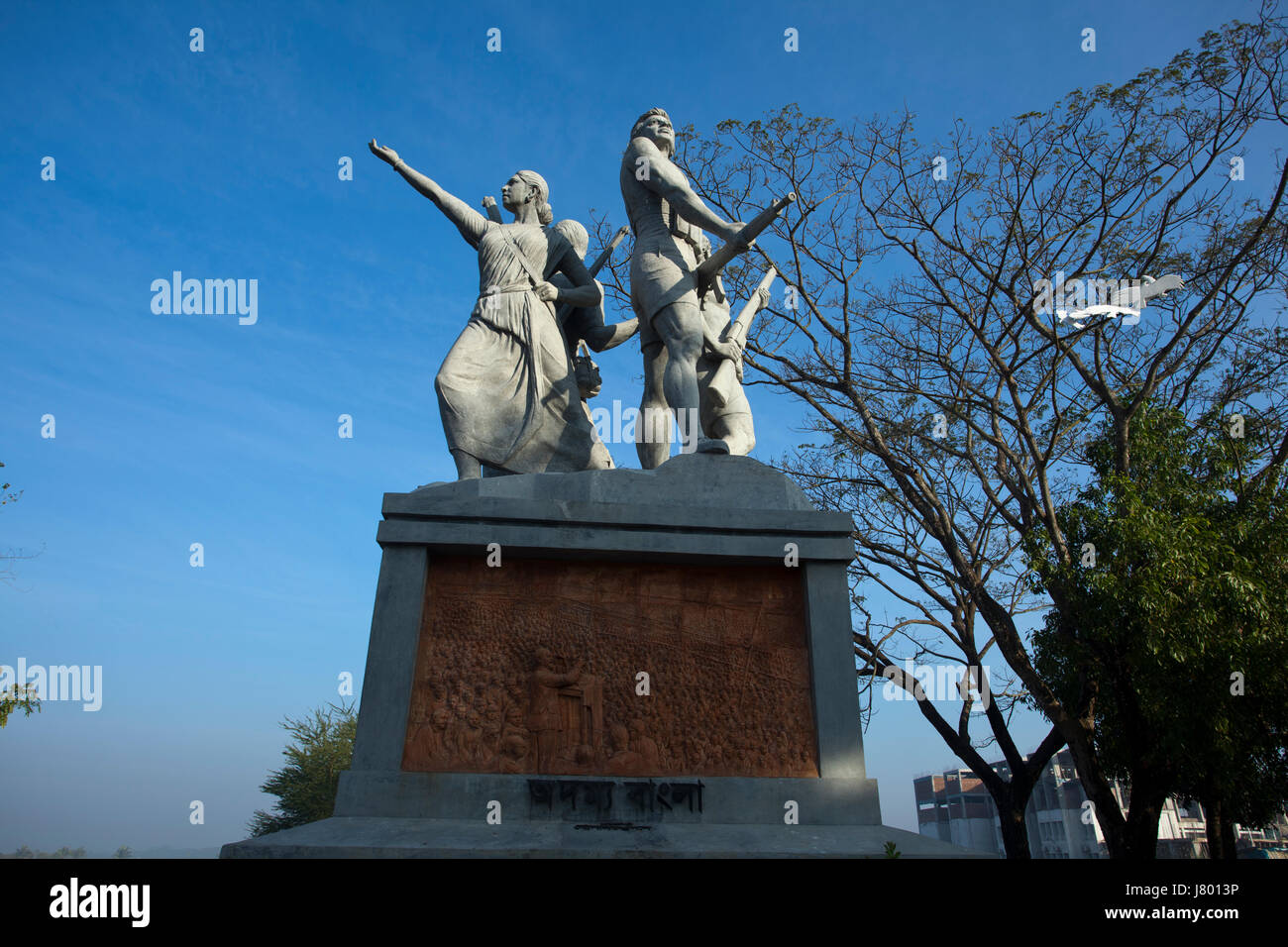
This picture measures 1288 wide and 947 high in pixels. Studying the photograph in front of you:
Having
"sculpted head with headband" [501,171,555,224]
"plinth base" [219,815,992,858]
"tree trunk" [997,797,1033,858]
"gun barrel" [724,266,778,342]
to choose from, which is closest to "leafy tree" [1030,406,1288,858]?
"tree trunk" [997,797,1033,858]

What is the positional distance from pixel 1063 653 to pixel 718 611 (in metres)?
9.84

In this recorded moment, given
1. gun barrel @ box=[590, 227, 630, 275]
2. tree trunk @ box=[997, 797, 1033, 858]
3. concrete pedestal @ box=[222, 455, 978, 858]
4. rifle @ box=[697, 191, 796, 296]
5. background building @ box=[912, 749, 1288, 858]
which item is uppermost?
gun barrel @ box=[590, 227, 630, 275]

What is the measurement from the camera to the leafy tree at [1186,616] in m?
9.97

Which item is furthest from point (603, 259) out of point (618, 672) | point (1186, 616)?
point (1186, 616)

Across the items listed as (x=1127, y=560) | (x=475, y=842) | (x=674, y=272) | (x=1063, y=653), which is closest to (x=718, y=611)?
(x=475, y=842)

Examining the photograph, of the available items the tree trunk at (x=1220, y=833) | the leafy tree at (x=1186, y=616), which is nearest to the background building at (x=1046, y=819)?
the tree trunk at (x=1220, y=833)

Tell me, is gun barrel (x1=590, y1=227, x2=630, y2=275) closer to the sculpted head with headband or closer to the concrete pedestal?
the sculpted head with headband

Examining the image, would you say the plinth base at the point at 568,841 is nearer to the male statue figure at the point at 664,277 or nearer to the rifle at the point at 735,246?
the male statue figure at the point at 664,277

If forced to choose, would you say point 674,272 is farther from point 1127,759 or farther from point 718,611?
point 1127,759

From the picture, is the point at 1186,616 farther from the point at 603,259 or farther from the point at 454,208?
the point at 454,208

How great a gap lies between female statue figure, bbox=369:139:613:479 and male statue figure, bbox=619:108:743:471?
0.49m

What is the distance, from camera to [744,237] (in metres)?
5.93

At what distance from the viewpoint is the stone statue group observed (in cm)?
591

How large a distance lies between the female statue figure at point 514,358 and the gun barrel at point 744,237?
934mm
